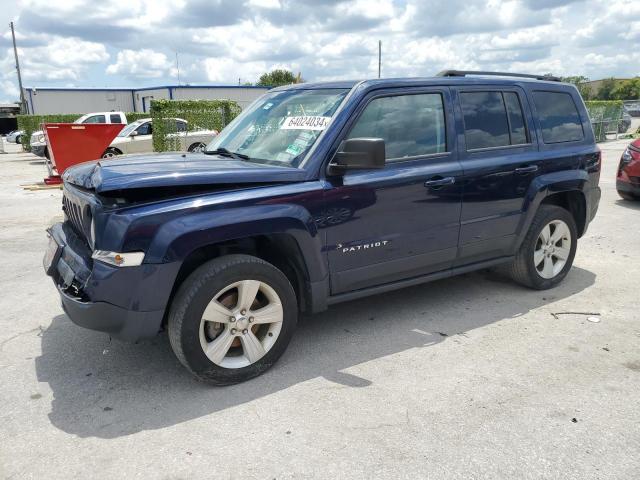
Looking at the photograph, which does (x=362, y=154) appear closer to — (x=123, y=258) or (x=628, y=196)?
(x=123, y=258)

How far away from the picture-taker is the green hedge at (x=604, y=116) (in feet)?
77.4

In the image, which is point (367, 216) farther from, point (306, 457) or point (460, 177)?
point (306, 457)

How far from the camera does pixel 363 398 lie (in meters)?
3.16

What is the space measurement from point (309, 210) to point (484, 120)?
6.02 ft

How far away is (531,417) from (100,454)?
230 cm

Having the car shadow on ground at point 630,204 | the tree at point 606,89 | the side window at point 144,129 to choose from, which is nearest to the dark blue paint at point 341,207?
the car shadow on ground at point 630,204

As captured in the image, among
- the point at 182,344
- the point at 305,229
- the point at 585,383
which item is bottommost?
the point at 585,383

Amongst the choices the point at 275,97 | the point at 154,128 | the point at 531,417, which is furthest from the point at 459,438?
the point at 154,128

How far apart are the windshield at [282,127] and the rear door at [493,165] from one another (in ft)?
3.73

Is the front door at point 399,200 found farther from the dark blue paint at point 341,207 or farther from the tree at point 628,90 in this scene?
the tree at point 628,90

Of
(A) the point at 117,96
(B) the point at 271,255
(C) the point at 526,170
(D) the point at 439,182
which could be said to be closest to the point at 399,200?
(D) the point at 439,182

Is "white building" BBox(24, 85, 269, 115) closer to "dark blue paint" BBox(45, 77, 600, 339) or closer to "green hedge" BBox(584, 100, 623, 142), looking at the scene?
"green hedge" BBox(584, 100, 623, 142)

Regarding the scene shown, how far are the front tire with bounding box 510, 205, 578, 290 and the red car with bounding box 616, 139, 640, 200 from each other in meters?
4.70

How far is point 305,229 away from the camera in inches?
133
